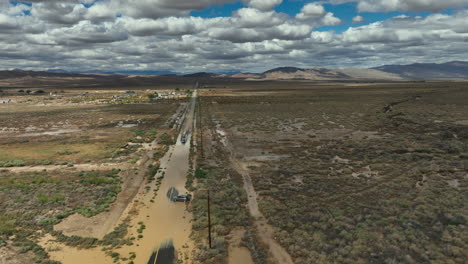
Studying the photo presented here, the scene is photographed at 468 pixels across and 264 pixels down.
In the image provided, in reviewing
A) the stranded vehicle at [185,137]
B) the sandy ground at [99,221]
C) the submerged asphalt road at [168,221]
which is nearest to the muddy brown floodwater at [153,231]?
the submerged asphalt road at [168,221]

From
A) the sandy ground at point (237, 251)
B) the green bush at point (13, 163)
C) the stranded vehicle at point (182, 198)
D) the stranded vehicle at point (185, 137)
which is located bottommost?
the sandy ground at point (237, 251)

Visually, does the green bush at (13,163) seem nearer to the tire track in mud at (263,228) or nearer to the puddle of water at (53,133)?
the puddle of water at (53,133)

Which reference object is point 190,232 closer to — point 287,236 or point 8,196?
point 287,236

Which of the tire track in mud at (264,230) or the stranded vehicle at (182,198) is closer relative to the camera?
the tire track in mud at (264,230)

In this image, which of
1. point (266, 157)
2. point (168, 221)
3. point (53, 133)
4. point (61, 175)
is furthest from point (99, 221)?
point (53, 133)

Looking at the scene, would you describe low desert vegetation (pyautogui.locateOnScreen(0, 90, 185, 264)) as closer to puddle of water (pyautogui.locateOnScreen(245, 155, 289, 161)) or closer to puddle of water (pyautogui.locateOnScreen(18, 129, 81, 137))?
puddle of water (pyautogui.locateOnScreen(18, 129, 81, 137))

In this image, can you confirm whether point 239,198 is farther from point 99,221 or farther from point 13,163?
point 13,163

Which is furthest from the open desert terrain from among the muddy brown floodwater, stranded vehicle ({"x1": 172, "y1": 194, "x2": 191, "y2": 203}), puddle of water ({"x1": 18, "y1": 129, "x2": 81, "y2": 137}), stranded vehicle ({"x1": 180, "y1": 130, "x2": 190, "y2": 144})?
puddle of water ({"x1": 18, "y1": 129, "x2": 81, "y2": 137})

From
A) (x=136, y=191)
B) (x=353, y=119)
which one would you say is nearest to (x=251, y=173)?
(x=136, y=191)
